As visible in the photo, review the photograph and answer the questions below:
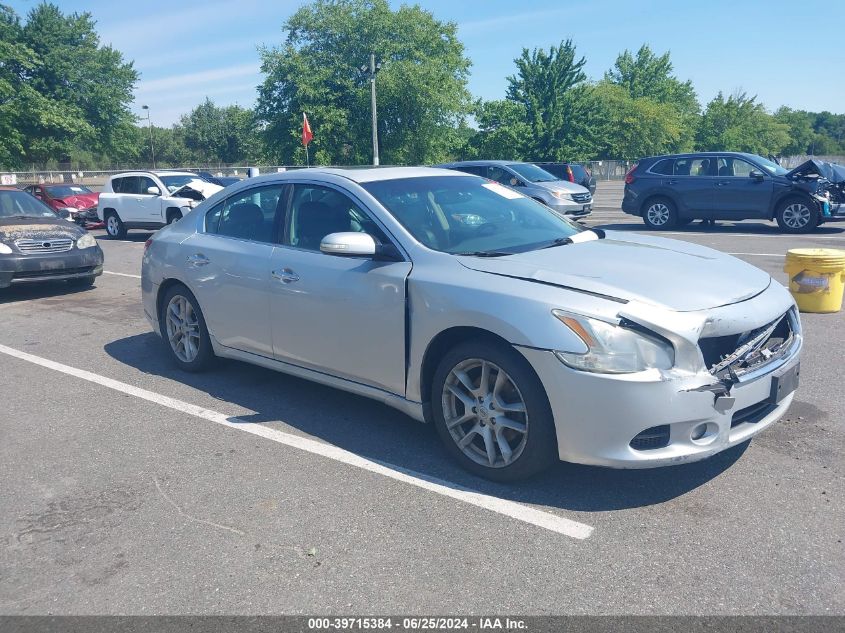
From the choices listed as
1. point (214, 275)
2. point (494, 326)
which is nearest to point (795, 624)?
point (494, 326)

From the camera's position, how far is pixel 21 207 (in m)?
10.8

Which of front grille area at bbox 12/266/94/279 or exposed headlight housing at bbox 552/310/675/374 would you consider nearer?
exposed headlight housing at bbox 552/310/675/374

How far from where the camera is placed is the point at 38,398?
5703 millimetres

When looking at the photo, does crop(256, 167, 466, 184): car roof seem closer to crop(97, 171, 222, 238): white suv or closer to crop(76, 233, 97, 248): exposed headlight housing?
crop(76, 233, 97, 248): exposed headlight housing

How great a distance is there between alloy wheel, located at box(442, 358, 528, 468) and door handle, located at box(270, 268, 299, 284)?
1.44 metres

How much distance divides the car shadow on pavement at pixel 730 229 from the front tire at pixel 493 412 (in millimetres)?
11586

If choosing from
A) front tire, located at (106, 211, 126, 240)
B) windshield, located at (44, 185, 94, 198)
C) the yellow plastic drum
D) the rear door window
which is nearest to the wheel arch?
the yellow plastic drum

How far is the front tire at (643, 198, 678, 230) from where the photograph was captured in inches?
651

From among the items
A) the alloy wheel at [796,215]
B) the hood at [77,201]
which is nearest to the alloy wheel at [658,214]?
the alloy wheel at [796,215]

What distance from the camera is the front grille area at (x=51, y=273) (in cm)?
985

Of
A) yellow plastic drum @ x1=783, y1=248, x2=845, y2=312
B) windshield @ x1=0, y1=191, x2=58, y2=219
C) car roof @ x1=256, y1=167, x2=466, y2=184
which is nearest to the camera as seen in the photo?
car roof @ x1=256, y1=167, x2=466, y2=184

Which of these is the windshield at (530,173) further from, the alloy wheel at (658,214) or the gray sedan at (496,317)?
the gray sedan at (496,317)

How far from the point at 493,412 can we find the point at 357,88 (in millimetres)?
48488

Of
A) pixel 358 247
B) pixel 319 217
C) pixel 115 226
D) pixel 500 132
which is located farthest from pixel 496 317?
pixel 500 132
